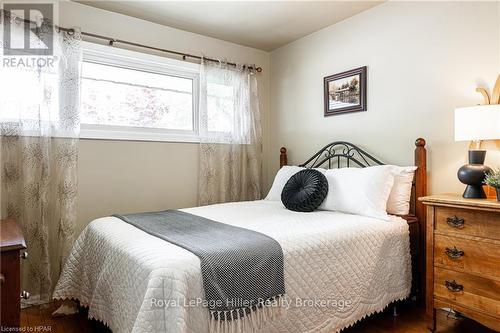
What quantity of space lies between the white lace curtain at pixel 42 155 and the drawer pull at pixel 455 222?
8.83ft

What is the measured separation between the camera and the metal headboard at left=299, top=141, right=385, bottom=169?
9.46ft

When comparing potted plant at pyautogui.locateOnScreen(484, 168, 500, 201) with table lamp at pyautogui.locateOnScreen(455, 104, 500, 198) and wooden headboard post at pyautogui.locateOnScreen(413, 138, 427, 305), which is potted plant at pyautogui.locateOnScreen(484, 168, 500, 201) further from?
wooden headboard post at pyautogui.locateOnScreen(413, 138, 427, 305)

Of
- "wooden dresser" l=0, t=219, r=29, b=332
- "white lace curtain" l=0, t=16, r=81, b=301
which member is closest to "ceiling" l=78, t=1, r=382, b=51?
"white lace curtain" l=0, t=16, r=81, b=301

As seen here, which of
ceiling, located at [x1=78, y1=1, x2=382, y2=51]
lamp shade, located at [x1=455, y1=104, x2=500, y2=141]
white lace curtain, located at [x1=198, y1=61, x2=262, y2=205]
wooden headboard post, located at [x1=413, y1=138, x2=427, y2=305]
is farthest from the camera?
white lace curtain, located at [x1=198, y1=61, x2=262, y2=205]

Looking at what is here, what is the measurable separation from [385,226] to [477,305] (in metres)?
0.63

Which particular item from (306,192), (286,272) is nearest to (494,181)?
(306,192)

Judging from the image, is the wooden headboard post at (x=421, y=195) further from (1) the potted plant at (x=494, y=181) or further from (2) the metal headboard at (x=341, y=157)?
(1) the potted plant at (x=494, y=181)

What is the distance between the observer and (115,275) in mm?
1575

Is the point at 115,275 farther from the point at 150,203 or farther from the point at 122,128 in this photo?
the point at 122,128

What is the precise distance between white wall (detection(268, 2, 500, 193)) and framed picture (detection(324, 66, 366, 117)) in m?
0.06

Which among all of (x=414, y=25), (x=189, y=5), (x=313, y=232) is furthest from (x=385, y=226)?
(x=189, y=5)

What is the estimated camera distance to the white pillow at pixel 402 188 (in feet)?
7.88

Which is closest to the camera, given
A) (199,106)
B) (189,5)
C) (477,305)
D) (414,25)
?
(477,305)

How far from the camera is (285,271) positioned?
63.2 inches
